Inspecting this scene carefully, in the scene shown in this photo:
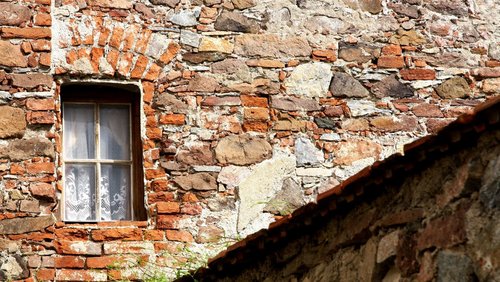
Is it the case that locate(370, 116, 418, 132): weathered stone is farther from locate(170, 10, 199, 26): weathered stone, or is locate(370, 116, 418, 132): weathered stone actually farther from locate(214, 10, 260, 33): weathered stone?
locate(170, 10, 199, 26): weathered stone

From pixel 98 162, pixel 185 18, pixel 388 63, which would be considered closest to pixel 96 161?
pixel 98 162

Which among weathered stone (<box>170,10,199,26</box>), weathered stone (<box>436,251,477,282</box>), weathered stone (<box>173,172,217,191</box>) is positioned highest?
weathered stone (<box>170,10,199,26</box>)

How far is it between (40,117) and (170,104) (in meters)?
0.97

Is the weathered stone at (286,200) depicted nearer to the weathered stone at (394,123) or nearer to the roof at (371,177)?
the weathered stone at (394,123)

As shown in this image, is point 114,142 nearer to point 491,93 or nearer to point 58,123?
point 58,123

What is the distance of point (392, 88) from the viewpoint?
9.08 meters

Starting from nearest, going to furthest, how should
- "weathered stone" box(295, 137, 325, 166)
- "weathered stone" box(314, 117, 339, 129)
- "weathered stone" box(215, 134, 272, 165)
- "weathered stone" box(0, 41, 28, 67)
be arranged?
"weathered stone" box(0, 41, 28, 67) → "weathered stone" box(215, 134, 272, 165) → "weathered stone" box(295, 137, 325, 166) → "weathered stone" box(314, 117, 339, 129)

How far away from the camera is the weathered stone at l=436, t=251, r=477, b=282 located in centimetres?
402

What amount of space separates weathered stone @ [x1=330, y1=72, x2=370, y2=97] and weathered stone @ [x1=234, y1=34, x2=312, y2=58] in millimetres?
304

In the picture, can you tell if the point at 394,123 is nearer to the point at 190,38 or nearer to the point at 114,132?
the point at 190,38

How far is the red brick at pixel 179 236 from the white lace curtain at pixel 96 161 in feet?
1.17

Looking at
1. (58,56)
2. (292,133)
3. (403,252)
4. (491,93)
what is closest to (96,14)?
(58,56)

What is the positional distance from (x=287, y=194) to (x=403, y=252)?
4.21 m

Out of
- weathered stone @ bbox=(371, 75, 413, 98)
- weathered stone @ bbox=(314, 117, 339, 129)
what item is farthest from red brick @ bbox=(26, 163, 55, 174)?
weathered stone @ bbox=(371, 75, 413, 98)
